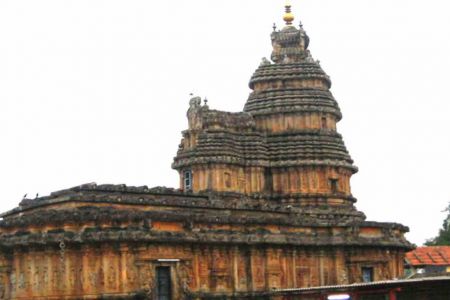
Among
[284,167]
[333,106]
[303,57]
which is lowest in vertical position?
[284,167]

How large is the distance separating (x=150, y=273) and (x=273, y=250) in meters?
8.35

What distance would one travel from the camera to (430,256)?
2813 inches

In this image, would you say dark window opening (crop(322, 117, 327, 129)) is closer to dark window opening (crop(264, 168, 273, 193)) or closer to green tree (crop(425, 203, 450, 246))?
dark window opening (crop(264, 168, 273, 193))

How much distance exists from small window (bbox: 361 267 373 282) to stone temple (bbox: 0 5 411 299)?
107 mm

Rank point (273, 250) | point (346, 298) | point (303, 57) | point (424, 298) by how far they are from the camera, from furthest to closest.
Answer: point (303, 57), point (273, 250), point (346, 298), point (424, 298)

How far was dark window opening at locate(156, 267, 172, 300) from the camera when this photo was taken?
141 ft

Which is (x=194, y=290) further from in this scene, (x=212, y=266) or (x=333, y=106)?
(x=333, y=106)

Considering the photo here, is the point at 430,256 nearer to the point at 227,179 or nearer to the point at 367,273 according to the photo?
the point at 367,273

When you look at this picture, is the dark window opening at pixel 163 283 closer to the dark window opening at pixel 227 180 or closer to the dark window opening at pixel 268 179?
the dark window opening at pixel 227 180

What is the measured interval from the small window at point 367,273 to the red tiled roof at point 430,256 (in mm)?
18598

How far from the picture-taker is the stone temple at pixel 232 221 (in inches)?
1628

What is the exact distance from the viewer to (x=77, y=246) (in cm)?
4119

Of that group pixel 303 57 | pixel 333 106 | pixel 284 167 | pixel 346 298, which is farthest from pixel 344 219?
pixel 346 298

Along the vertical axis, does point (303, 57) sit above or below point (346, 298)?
above
